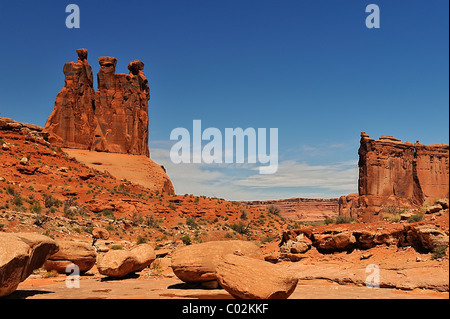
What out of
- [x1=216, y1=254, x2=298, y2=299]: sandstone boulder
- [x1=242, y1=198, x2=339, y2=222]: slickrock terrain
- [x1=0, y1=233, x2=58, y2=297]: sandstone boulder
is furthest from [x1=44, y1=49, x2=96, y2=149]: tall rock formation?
[x1=242, y1=198, x2=339, y2=222]: slickrock terrain

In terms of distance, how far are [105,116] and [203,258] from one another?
244 ft

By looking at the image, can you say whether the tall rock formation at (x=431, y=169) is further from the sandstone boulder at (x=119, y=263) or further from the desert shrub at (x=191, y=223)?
the sandstone boulder at (x=119, y=263)

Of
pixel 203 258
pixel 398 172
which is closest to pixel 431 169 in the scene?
Answer: pixel 398 172

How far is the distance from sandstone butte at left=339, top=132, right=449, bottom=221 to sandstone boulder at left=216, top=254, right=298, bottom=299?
6065 cm

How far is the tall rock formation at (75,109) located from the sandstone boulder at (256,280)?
232 ft

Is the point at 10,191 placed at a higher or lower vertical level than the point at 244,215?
higher

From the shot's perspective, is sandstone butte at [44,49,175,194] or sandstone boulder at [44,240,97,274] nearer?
sandstone boulder at [44,240,97,274]

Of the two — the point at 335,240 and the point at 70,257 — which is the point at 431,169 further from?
the point at 70,257

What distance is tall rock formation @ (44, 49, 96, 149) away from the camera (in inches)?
2970

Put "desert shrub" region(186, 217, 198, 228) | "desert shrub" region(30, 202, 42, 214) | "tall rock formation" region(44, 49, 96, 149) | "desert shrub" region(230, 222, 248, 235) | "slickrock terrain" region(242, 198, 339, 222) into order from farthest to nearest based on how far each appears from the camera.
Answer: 1. "slickrock terrain" region(242, 198, 339, 222)
2. "tall rock formation" region(44, 49, 96, 149)
3. "desert shrub" region(230, 222, 248, 235)
4. "desert shrub" region(186, 217, 198, 228)
5. "desert shrub" region(30, 202, 42, 214)

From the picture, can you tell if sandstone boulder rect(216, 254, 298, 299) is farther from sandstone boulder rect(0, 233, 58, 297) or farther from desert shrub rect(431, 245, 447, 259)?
desert shrub rect(431, 245, 447, 259)

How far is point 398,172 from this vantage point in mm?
69750

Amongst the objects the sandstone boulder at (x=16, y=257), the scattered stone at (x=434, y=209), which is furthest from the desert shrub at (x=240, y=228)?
the sandstone boulder at (x=16, y=257)

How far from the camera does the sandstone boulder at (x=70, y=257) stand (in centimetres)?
1677
